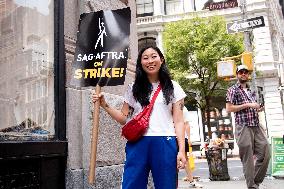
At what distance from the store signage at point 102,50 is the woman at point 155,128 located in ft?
0.89

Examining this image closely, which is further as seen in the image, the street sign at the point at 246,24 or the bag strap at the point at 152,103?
the street sign at the point at 246,24

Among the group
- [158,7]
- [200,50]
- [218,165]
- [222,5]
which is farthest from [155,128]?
[158,7]

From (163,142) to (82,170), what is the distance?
190 centimetres

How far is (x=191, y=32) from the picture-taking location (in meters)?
24.2

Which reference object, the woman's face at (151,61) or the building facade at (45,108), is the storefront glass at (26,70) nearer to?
the building facade at (45,108)

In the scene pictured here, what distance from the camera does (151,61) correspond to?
131 inches

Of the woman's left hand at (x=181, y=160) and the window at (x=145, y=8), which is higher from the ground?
the window at (x=145, y=8)

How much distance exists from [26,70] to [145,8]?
26.1 meters

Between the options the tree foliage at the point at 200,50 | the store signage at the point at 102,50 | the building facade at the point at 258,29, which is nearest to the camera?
the store signage at the point at 102,50

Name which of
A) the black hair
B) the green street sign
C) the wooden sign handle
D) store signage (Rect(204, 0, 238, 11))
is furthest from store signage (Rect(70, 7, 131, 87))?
store signage (Rect(204, 0, 238, 11))

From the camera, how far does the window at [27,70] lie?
3898 millimetres

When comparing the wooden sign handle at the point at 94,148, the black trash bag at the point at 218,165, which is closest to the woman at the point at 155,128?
the wooden sign handle at the point at 94,148

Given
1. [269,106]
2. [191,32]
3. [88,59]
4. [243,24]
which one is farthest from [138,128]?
[269,106]

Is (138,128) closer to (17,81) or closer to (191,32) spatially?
(17,81)
